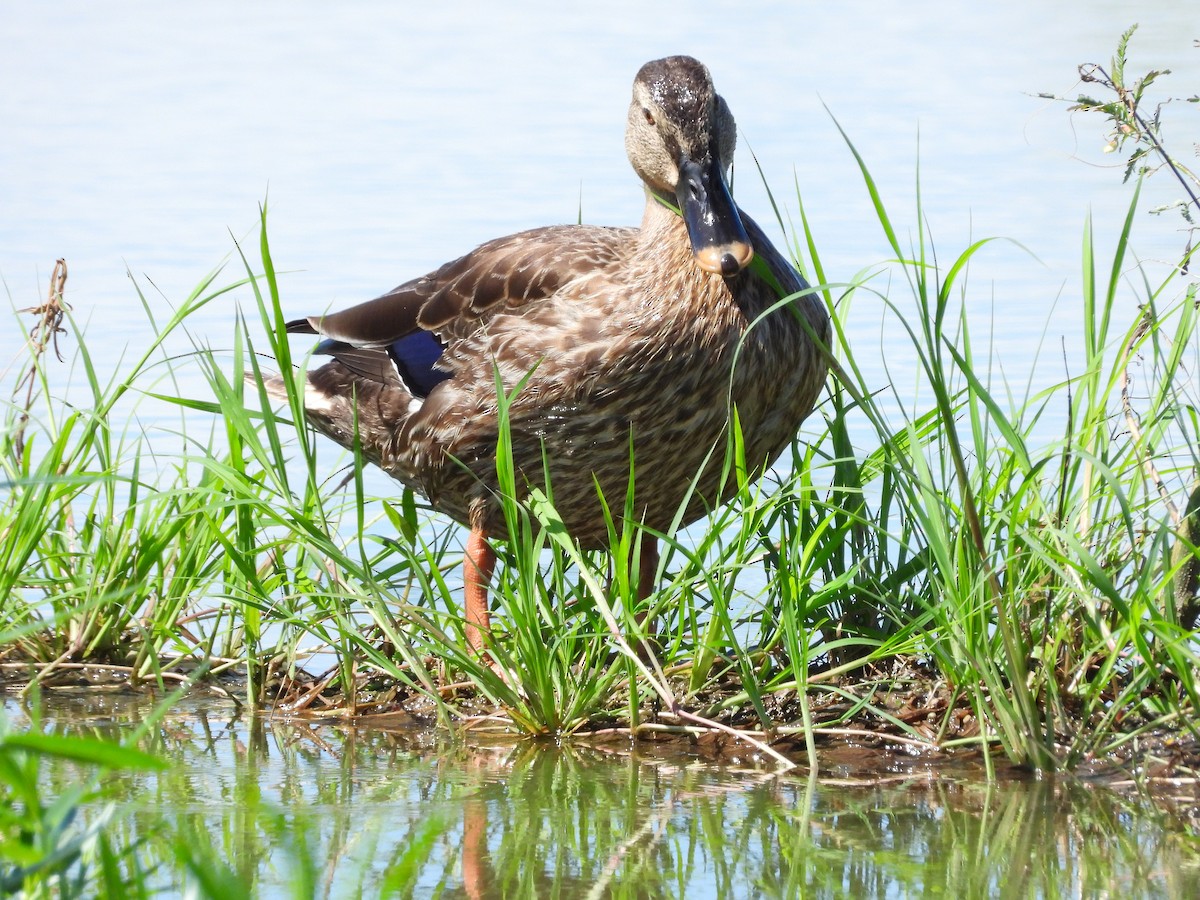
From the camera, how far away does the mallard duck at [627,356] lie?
13.1 feet

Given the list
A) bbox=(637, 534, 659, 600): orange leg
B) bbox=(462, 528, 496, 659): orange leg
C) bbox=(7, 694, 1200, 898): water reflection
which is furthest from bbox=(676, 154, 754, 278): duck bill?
bbox=(7, 694, 1200, 898): water reflection

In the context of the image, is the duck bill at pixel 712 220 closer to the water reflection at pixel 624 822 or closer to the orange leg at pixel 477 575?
the orange leg at pixel 477 575

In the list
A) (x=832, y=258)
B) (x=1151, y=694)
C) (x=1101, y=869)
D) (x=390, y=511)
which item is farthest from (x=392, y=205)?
(x=1101, y=869)

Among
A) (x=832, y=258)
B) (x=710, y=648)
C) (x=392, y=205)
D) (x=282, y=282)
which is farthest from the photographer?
(x=392, y=205)

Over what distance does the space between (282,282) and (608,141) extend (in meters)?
3.48

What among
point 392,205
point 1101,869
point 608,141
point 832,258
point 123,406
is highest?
point 608,141

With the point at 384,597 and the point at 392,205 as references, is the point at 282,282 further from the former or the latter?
the point at 384,597

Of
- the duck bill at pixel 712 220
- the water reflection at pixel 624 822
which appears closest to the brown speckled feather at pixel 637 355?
the duck bill at pixel 712 220

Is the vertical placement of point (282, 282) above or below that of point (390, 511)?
above

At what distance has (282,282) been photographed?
330 inches

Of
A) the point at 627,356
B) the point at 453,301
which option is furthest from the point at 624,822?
the point at 453,301

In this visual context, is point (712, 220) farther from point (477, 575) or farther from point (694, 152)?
point (477, 575)

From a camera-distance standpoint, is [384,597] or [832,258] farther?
[832,258]

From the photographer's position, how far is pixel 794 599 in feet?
12.2
